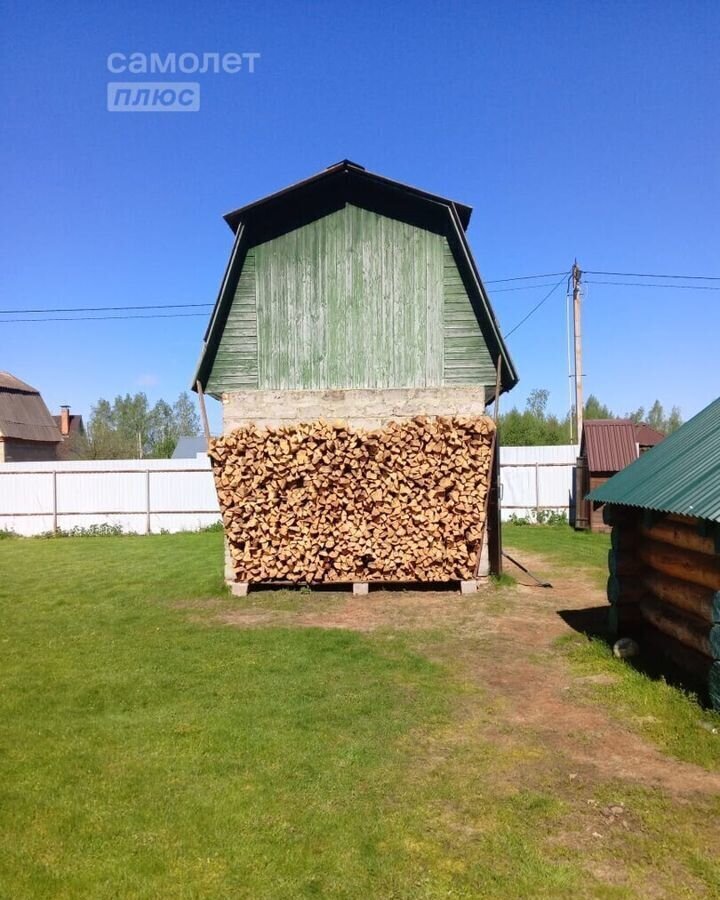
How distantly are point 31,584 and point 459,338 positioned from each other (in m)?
9.04

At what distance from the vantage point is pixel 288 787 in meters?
4.08

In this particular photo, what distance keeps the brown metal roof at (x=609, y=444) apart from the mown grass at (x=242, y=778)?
12.8 meters

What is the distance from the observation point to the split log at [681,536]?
5320 millimetres

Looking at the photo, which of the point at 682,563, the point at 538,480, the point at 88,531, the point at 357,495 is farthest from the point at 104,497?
the point at 682,563

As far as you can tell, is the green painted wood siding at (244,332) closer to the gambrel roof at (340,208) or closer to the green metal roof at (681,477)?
the gambrel roof at (340,208)

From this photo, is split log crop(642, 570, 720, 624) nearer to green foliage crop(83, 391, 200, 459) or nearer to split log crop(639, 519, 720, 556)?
split log crop(639, 519, 720, 556)

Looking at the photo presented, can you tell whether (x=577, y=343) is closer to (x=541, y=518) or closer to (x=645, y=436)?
(x=645, y=436)

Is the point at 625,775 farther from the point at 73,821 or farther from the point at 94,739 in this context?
the point at 94,739

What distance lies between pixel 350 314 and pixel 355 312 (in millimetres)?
91

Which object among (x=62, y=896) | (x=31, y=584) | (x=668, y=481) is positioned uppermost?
(x=668, y=481)

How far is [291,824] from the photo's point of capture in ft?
12.0

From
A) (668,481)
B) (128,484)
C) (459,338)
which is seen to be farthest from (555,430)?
(668,481)

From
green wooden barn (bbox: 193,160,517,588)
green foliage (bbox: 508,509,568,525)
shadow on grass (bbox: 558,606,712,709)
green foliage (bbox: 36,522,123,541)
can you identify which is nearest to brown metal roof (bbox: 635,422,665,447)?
green foliage (bbox: 508,509,568,525)

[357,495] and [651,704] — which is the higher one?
[357,495]
